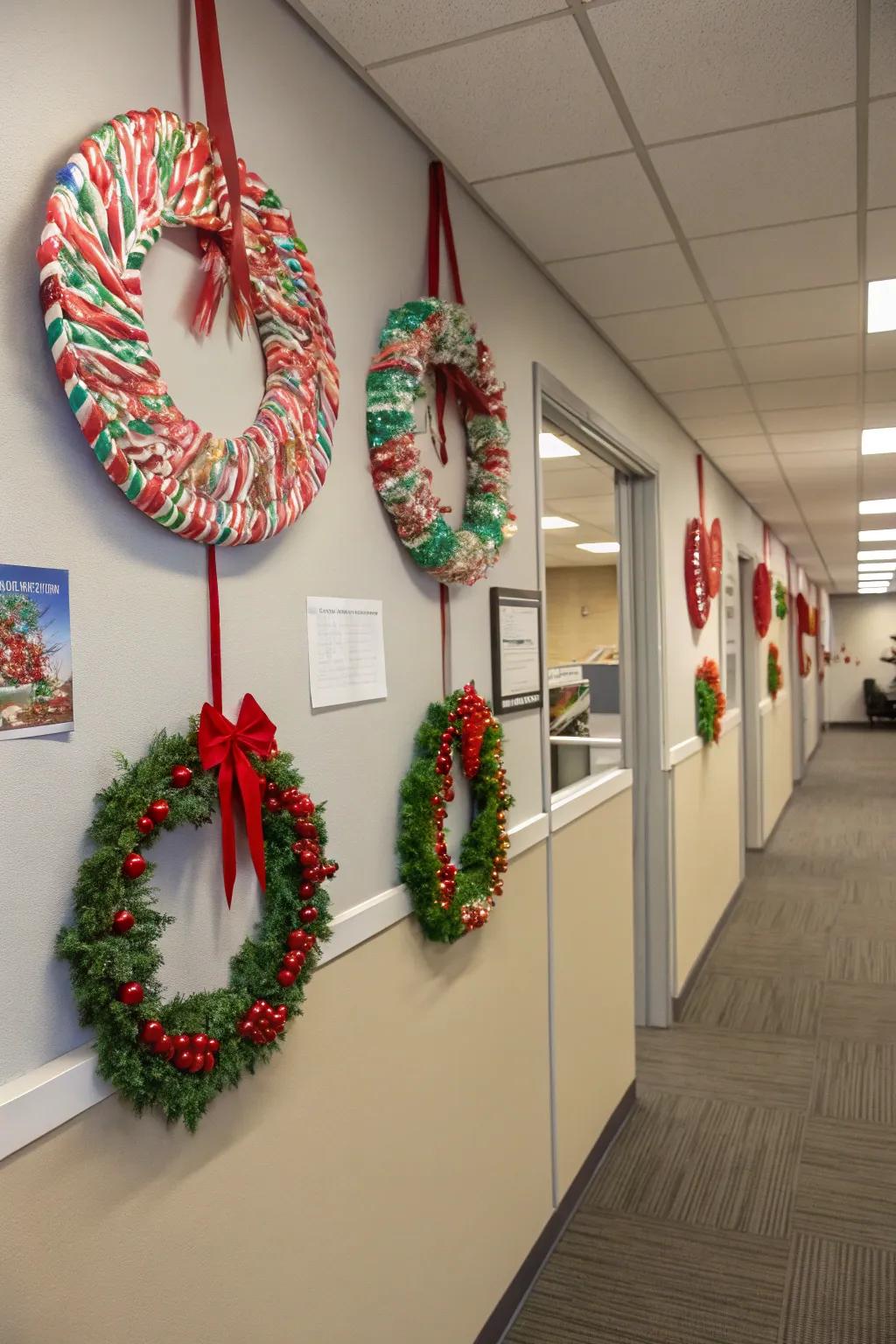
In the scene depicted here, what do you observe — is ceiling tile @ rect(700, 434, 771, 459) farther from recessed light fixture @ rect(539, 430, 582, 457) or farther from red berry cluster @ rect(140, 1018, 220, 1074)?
red berry cluster @ rect(140, 1018, 220, 1074)

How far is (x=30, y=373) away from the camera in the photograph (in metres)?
1.11

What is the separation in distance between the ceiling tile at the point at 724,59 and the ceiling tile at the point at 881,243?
0.62 m

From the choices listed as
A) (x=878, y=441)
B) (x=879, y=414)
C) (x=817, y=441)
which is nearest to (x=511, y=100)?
(x=879, y=414)

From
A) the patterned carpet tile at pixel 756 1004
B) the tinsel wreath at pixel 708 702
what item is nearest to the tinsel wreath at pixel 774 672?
the tinsel wreath at pixel 708 702

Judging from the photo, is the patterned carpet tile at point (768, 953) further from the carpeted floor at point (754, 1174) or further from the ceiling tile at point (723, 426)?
the ceiling tile at point (723, 426)

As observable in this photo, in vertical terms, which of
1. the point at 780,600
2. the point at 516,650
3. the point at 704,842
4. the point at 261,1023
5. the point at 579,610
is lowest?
the point at 704,842

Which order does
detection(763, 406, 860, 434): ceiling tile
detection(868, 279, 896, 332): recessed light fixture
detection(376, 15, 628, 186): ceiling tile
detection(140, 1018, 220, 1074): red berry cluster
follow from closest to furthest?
detection(140, 1018, 220, 1074): red berry cluster, detection(376, 15, 628, 186): ceiling tile, detection(868, 279, 896, 332): recessed light fixture, detection(763, 406, 860, 434): ceiling tile

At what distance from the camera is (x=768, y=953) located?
5168 mm

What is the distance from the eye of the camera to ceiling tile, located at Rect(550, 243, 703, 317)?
2734mm

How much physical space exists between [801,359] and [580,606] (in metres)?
1.16

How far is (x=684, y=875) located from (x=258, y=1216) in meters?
3.28

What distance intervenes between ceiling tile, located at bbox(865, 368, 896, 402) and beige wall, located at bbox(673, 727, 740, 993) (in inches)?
65.9

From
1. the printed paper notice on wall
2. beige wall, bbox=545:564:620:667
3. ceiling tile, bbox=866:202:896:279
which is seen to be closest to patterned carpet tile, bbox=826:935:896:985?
beige wall, bbox=545:564:620:667

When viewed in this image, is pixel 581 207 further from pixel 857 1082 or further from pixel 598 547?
pixel 857 1082
